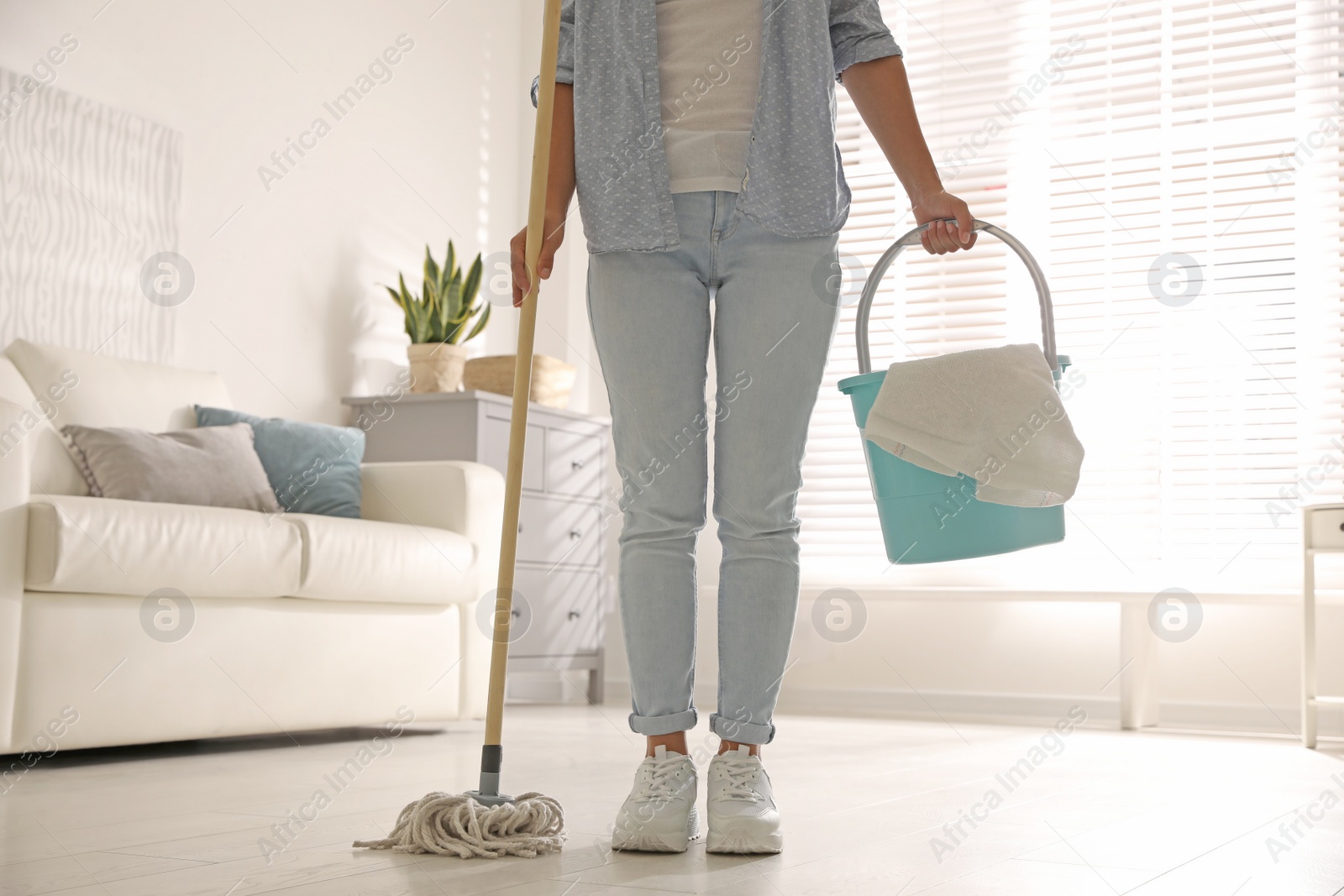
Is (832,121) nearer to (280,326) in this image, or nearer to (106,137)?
(106,137)

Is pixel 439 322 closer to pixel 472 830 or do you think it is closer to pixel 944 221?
pixel 944 221

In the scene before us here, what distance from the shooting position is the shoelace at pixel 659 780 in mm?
1230

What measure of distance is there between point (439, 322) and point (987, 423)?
2.54m

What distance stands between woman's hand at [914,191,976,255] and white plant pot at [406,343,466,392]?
2389 mm

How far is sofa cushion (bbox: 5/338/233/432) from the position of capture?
248 cm

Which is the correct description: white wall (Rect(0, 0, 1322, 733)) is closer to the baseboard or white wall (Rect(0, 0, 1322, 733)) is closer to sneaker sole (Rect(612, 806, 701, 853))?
the baseboard

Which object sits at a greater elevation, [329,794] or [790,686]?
[329,794]

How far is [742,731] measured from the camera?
50.6 inches

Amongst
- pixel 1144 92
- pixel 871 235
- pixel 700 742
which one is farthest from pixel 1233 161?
pixel 700 742

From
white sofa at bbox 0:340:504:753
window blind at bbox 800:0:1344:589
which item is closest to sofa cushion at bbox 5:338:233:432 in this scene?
white sofa at bbox 0:340:504:753

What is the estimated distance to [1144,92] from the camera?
380 cm

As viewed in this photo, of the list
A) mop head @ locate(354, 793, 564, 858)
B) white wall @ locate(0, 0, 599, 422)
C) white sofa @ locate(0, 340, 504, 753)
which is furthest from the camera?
white wall @ locate(0, 0, 599, 422)

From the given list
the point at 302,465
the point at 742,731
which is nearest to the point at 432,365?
the point at 302,465

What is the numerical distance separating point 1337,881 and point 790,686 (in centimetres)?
291
